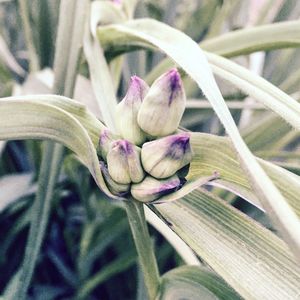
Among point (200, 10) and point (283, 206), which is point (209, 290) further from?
point (200, 10)

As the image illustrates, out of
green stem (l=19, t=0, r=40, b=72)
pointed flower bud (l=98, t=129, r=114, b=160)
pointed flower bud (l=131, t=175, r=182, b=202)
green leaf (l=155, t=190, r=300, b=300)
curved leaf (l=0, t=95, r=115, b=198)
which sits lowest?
green leaf (l=155, t=190, r=300, b=300)

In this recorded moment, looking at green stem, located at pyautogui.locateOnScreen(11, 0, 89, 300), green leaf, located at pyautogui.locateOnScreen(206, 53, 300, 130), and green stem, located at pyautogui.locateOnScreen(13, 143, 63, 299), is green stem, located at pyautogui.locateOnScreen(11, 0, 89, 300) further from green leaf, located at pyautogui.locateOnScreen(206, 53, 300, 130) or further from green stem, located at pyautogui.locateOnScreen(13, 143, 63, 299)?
green leaf, located at pyautogui.locateOnScreen(206, 53, 300, 130)

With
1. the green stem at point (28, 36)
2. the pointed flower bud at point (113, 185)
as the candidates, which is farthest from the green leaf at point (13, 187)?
the pointed flower bud at point (113, 185)

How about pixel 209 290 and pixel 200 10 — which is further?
pixel 200 10

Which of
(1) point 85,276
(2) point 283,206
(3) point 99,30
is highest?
(3) point 99,30

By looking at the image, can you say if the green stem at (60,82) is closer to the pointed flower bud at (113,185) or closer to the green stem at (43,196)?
the green stem at (43,196)

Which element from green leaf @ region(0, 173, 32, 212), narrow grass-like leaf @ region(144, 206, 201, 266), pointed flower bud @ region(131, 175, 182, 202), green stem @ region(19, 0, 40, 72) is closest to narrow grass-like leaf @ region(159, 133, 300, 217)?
pointed flower bud @ region(131, 175, 182, 202)

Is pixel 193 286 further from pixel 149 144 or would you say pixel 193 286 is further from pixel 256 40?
pixel 256 40

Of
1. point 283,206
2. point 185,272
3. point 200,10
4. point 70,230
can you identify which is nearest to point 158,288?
point 185,272
